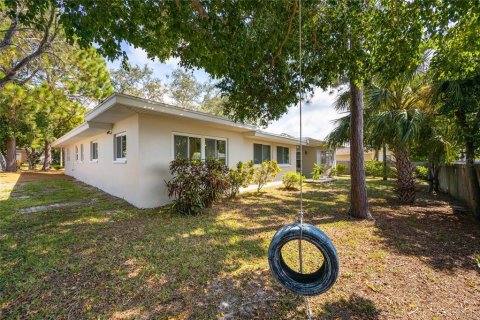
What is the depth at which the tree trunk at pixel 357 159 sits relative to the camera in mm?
6270

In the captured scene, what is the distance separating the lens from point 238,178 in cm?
912

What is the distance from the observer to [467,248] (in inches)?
174

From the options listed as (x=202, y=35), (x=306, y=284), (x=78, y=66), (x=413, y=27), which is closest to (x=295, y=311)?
(x=306, y=284)

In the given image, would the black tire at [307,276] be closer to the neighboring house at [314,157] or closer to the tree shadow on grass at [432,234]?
the tree shadow on grass at [432,234]

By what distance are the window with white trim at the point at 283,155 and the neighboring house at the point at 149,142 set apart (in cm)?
395

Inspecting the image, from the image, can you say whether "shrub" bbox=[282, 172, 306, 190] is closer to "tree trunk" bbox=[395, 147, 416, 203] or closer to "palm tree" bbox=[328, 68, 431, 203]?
"palm tree" bbox=[328, 68, 431, 203]

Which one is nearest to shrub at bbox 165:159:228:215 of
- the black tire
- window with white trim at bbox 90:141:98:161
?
the black tire

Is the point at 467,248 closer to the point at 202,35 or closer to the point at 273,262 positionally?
the point at 273,262

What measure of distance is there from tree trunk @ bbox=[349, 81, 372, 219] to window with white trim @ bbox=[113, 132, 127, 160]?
7467 mm

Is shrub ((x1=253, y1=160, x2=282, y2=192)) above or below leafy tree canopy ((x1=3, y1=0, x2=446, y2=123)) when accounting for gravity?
below

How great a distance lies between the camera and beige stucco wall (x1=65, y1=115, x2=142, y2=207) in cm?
730

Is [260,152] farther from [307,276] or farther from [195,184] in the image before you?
[307,276]

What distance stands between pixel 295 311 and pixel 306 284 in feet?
1.65

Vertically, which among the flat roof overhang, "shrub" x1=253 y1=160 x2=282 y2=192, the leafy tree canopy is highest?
the leafy tree canopy
